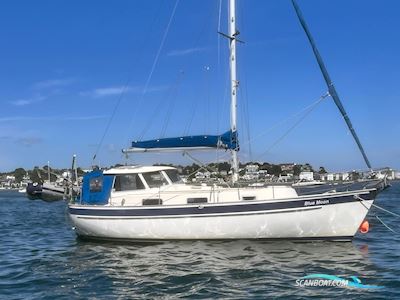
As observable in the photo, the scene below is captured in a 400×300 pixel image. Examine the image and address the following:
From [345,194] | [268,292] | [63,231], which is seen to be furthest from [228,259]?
[63,231]

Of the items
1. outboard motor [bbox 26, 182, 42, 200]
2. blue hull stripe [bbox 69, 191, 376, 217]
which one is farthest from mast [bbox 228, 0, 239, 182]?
outboard motor [bbox 26, 182, 42, 200]

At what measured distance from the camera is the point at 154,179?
20.7 m

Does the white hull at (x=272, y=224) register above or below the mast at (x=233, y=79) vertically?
below

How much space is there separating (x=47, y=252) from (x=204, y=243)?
5684 millimetres

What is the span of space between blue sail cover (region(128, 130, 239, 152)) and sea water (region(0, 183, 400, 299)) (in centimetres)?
437

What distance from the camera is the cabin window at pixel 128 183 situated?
20.5 metres

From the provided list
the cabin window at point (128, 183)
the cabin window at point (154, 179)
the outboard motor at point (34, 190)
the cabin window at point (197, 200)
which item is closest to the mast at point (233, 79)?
the cabin window at point (197, 200)

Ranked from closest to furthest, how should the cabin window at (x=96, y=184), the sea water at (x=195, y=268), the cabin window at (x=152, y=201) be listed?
the sea water at (x=195, y=268) < the cabin window at (x=152, y=201) < the cabin window at (x=96, y=184)

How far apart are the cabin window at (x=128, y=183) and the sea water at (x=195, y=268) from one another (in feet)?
7.42

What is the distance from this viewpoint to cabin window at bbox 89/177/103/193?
20944 millimetres

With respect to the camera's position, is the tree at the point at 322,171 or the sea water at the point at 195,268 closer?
the sea water at the point at 195,268

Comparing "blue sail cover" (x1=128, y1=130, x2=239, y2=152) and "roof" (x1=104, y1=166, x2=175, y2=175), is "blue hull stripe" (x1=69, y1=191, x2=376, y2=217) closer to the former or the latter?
"roof" (x1=104, y1=166, x2=175, y2=175)

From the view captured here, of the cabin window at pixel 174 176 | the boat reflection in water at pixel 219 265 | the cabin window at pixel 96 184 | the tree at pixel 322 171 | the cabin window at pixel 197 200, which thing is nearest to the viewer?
the boat reflection in water at pixel 219 265

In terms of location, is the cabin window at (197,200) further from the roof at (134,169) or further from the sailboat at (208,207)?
the roof at (134,169)
